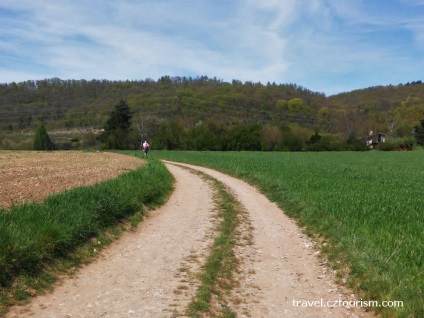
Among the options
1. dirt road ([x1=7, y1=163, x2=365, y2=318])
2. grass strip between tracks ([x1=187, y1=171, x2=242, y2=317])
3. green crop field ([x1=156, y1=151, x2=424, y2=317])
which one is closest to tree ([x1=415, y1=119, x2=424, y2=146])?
green crop field ([x1=156, y1=151, x2=424, y2=317])

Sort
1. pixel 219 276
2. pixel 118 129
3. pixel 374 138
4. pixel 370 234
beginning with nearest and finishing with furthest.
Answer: pixel 219 276, pixel 370 234, pixel 118 129, pixel 374 138

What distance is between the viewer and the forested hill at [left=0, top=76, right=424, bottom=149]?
11631 centimetres

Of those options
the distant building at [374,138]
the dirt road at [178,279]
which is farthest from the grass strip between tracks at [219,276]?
the distant building at [374,138]

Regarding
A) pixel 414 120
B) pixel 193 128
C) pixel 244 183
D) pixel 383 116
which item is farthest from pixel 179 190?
pixel 383 116

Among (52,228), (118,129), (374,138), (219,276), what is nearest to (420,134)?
(374,138)

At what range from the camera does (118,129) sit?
79688 mm

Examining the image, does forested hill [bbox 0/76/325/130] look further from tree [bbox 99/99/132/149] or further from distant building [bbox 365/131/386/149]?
tree [bbox 99/99/132/149]

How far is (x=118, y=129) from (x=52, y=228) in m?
75.1

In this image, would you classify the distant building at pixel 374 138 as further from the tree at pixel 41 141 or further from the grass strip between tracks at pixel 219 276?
the grass strip between tracks at pixel 219 276

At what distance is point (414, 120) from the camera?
366ft

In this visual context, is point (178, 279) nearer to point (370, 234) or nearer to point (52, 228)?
point (52, 228)

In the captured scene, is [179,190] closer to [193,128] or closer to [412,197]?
[412,197]

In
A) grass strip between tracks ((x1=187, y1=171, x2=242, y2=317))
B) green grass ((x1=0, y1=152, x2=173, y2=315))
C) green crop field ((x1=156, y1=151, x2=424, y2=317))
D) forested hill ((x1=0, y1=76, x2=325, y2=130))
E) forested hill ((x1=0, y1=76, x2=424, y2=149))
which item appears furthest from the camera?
forested hill ((x1=0, y1=76, x2=325, y2=130))

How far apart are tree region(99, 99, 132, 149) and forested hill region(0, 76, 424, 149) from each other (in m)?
13.1
